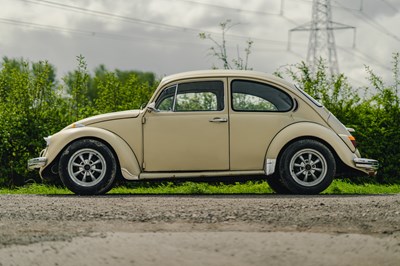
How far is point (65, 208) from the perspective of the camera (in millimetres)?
8516

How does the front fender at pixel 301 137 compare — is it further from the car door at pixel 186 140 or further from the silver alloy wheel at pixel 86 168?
the silver alloy wheel at pixel 86 168

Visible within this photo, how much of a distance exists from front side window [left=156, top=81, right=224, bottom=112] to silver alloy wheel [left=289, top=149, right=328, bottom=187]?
4.28 feet

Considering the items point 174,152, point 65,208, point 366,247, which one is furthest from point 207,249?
point 174,152

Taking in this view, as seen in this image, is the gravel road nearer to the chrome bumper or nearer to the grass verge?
the chrome bumper

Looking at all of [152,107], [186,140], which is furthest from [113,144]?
[186,140]

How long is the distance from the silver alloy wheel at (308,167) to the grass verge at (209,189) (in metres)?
2.27

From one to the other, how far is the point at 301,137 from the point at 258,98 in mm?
842

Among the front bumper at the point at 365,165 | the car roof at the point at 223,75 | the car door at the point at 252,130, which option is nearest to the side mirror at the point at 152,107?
the car roof at the point at 223,75

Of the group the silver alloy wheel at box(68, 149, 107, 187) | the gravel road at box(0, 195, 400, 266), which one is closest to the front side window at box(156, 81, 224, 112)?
the silver alloy wheel at box(68, 149, 107, 187)

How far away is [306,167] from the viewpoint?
34.2ft

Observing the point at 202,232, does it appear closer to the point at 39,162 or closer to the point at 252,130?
the point at 252,130

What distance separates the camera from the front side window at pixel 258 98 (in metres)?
10.5

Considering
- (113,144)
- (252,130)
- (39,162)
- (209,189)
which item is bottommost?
(209,189)

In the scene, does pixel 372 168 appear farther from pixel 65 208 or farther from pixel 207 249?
pixel 207 249
